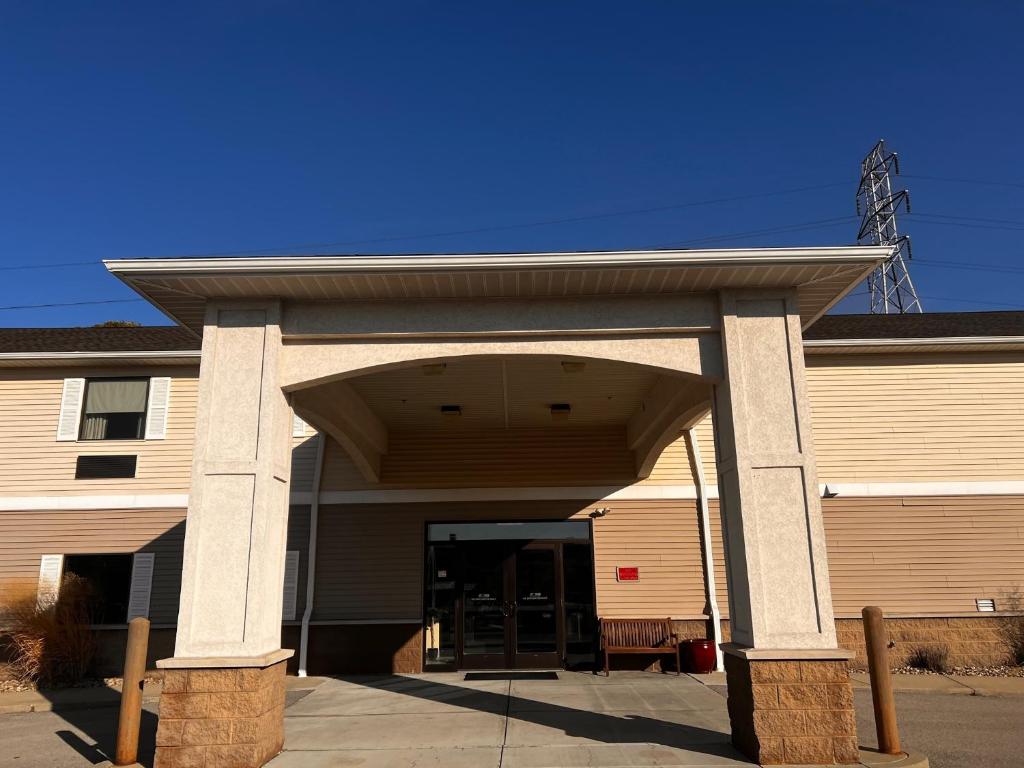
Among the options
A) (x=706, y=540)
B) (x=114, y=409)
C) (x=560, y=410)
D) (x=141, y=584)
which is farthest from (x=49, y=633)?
(x=706, y=540)

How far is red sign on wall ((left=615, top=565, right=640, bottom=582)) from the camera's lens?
12922 mm

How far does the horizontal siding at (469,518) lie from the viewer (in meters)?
12.8

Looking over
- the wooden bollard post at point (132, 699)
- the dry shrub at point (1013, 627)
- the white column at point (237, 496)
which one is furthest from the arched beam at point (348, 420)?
the dry shrub at point (1013, 627)

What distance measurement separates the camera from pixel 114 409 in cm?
1359

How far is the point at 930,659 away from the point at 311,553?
416 inches

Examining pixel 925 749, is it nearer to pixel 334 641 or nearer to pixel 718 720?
pixel 718 720

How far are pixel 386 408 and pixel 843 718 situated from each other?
7.79 metres

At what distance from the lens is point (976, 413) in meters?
12.8

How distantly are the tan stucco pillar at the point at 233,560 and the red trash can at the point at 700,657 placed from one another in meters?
7.25

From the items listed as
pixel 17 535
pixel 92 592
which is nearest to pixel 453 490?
pixel 92 592

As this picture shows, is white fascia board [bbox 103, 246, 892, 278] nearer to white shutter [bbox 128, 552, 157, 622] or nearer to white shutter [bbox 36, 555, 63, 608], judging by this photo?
white shutter [bbox 128, 552, 157, 622]

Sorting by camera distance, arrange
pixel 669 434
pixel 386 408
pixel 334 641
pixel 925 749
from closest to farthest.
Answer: pixel 925 749 → pixel 669 434 → pixel 386 408 → pixel 334 641

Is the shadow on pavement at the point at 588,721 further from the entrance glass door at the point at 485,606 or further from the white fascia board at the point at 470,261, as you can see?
the white fascia board at the point at 470,261

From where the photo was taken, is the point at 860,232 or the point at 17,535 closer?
the point at 17,535
